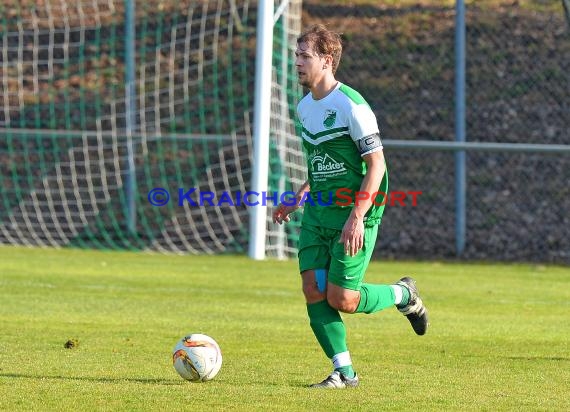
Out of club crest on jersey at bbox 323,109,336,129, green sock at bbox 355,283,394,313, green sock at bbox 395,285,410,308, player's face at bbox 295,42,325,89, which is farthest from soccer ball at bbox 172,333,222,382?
player's face at bbox 295,42,325,89

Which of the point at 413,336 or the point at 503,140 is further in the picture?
the point at 503,140

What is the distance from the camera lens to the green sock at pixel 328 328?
622 centimetres

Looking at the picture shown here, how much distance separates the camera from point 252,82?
19375 millimetres

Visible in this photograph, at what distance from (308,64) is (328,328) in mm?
1372

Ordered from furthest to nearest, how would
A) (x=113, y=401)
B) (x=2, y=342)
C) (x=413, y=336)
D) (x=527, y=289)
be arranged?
(x=527, y=289) < (x=413, y=336) < (x=2, y=342) < (x=113, y=401)

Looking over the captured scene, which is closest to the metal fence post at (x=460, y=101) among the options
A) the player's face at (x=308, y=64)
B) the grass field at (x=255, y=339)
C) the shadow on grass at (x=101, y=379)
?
the grass field at (x=255, y=339)

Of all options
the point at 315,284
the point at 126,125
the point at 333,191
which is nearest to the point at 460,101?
the point at 126,125

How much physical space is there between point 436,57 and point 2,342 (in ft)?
40.6

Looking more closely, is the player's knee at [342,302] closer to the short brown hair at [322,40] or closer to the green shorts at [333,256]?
the green shorts at [333,256]

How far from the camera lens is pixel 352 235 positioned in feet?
19.6

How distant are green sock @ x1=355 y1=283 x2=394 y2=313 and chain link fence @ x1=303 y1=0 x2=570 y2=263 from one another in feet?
31.7

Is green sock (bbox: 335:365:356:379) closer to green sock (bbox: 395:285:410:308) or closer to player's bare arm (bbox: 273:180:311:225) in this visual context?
green sock (bbox: 395:285:410:308)

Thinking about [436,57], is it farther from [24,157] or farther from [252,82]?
[24,157]

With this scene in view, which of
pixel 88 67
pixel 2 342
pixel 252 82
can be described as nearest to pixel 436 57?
pixel 252 82
